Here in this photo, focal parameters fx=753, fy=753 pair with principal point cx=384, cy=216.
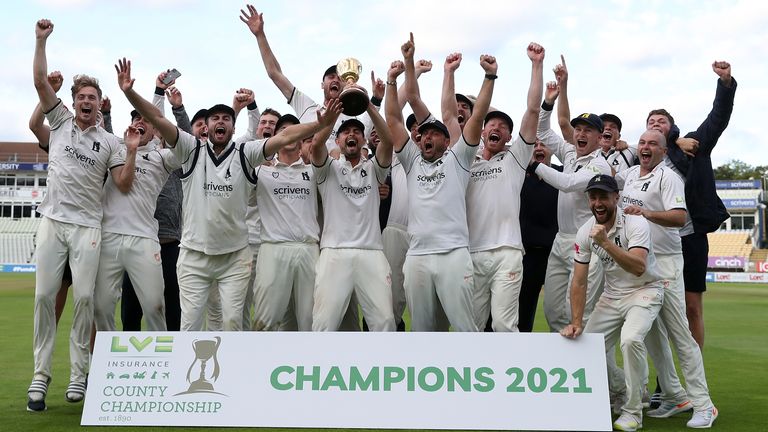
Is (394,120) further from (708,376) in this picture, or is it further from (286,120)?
(708,376)

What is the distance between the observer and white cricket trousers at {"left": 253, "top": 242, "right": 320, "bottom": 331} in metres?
7.21

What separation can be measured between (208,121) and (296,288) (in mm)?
1844

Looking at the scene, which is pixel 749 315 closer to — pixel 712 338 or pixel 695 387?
pixel 712 338

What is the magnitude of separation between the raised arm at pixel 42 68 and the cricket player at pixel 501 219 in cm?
415

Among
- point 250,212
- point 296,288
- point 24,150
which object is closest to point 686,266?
point 296,288

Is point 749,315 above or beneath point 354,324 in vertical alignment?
beneath

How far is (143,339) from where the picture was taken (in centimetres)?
624

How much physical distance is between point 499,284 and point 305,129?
234 centimetres

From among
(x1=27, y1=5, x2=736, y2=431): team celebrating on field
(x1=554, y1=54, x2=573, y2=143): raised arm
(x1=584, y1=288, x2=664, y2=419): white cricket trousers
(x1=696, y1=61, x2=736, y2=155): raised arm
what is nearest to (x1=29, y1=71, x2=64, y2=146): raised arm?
(x1=27, y1=5, x2=736, y2=431): team celebrating on field

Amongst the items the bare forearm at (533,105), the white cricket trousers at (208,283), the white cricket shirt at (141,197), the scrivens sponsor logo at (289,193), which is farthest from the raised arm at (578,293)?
the white cricket shirt at (141,197)

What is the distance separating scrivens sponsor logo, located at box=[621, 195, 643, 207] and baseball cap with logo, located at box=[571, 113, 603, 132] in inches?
38.6

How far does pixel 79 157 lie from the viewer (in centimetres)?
720

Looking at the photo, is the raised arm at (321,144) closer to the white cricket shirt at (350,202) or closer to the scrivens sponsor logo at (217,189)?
the white cricket shirt at (350,202)

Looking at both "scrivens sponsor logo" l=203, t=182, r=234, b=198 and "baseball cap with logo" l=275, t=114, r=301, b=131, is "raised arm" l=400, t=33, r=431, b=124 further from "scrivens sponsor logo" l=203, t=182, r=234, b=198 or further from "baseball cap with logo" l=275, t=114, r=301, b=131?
"scrivens sponsor logo" l=203, t=182, r=234, b=198
